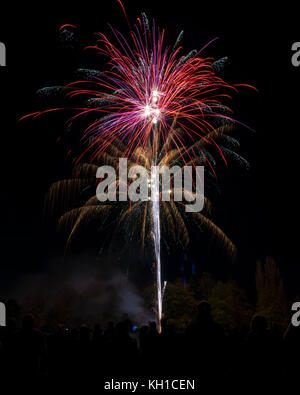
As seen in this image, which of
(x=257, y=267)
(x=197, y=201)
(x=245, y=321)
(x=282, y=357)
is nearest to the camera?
(x=282, y=357)

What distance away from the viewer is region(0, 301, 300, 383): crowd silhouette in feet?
19.8

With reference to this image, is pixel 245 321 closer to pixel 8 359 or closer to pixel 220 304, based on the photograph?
pixel 220 304

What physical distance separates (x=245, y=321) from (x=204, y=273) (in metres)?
13.4

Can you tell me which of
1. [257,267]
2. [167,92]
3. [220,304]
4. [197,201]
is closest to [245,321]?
[220,304]

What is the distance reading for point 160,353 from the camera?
6996 mm

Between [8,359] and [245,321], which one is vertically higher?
[8,359]

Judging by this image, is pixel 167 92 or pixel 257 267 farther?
pixel 257 267

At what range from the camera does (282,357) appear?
19.8 feet

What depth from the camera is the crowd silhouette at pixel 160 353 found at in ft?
19.8

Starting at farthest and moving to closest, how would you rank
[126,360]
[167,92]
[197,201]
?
[197,201] → [167,92] → [126,360]
